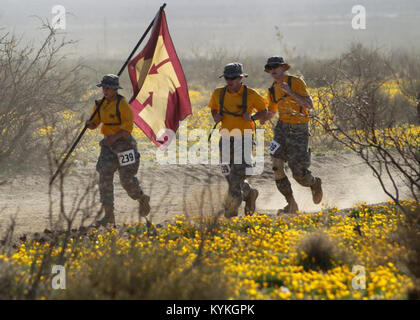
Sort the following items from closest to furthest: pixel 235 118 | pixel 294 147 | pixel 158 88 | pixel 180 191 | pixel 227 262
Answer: pixel 227 262, pixel 235 118, pixel 294 147, pixel 158 88, pixel 180 191

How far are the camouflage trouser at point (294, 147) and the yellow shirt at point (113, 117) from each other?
6.90ft

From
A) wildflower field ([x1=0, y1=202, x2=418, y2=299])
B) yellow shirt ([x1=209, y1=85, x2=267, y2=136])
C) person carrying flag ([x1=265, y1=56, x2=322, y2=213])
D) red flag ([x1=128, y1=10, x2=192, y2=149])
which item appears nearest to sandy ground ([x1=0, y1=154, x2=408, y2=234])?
person carrying flag ([x1=265, y1=56, x2=322, y2=213])

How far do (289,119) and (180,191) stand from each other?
3939 mm

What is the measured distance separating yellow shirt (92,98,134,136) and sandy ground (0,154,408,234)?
1.40 meters

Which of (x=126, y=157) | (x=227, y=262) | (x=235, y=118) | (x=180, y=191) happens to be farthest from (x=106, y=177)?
(x=180, y=191)

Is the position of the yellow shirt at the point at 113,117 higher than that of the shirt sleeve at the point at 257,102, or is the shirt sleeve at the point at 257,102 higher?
the shirt sleeve at the point at 257,102

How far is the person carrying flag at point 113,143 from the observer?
855cm

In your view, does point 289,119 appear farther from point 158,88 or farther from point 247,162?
point 158,88

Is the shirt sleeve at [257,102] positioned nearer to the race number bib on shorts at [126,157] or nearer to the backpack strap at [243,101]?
the backpack strap at [243,101]

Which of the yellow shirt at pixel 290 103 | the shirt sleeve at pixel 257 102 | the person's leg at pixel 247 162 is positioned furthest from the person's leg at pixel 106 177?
the yellow shirt at pixel 290 103

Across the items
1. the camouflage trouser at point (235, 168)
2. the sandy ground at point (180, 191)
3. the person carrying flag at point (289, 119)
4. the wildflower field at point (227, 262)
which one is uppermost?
the person carrying flag at point (289, 119)

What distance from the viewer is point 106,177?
8734 millimetres
